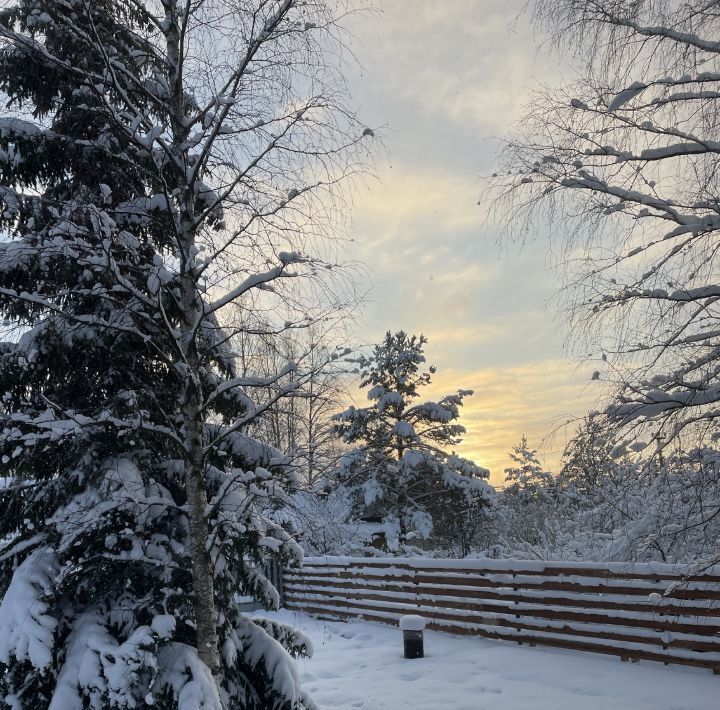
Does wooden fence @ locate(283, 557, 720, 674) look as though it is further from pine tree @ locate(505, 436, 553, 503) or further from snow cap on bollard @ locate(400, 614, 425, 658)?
pine tree @ locate(505, 436, 553, 503)

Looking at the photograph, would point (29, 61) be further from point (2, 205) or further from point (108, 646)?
point (108, 646)

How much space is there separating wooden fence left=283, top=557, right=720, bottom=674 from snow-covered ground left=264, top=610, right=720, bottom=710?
0.23m

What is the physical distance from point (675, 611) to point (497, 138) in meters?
6.23

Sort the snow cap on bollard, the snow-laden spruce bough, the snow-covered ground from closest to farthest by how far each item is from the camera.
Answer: the snow-laden spruce bough < the snow-covered ground < the snow cap on bollard

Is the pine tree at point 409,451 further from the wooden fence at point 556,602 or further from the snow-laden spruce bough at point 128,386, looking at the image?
the snow-laden spruce bough at point 128,386

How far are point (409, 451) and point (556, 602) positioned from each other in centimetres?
1108

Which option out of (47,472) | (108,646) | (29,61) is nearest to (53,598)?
(108,646)

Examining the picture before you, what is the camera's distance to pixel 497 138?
5863 millimetres

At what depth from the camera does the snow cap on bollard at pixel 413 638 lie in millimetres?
9742

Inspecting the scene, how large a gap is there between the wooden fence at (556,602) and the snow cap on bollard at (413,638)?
1467mm

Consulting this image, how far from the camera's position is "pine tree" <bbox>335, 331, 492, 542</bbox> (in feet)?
66.9

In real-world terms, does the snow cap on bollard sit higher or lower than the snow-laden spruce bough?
lower

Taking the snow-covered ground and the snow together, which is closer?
the snow-covered ground

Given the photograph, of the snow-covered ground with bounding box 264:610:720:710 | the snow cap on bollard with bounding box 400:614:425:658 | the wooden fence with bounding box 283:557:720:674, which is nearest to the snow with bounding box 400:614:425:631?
the snow cap on bollard with bounding box 400:614:425:658
